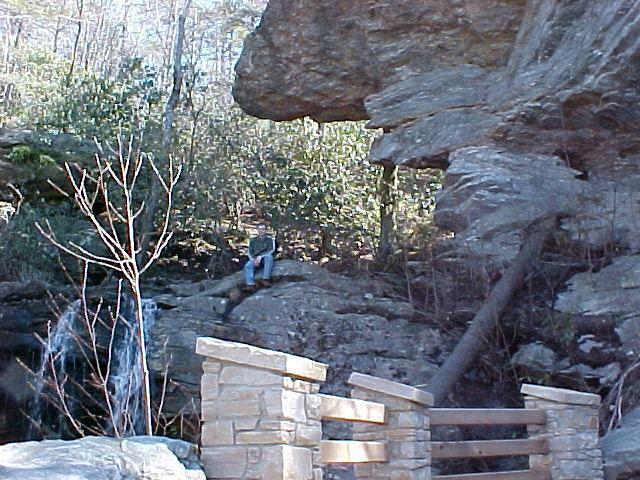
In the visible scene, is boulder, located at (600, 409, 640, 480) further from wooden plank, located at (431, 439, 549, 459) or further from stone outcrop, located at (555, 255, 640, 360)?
stone outcrop, located at (555, 255, 640, 360)

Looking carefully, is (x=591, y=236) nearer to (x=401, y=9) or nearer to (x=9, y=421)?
(x=401, y=9)

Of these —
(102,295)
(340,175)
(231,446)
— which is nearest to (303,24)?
(340,175)

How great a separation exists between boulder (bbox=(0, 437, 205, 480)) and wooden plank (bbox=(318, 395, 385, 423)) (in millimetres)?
960

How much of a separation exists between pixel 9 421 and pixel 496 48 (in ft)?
30.8

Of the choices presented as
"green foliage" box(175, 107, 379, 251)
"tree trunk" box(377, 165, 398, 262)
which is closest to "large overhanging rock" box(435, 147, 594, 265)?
"tree trunk" box(377, 165, 398, 262)

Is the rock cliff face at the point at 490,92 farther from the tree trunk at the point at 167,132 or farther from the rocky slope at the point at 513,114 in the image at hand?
the tree trunk at the point at 167,132

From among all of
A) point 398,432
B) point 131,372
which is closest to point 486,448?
point 398,432

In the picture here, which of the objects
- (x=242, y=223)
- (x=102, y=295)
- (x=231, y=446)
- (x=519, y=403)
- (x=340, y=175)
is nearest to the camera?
(x=231, y=446)

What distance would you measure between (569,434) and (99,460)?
15.0 feet

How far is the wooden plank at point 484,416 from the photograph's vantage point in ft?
21.1

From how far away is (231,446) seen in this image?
455 cm

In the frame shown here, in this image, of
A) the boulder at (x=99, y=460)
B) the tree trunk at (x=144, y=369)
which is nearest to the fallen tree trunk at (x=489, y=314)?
the tree trunk at (x=144, y=369)

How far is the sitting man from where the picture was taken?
1363cm

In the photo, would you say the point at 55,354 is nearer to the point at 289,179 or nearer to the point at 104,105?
the point at 289,179
